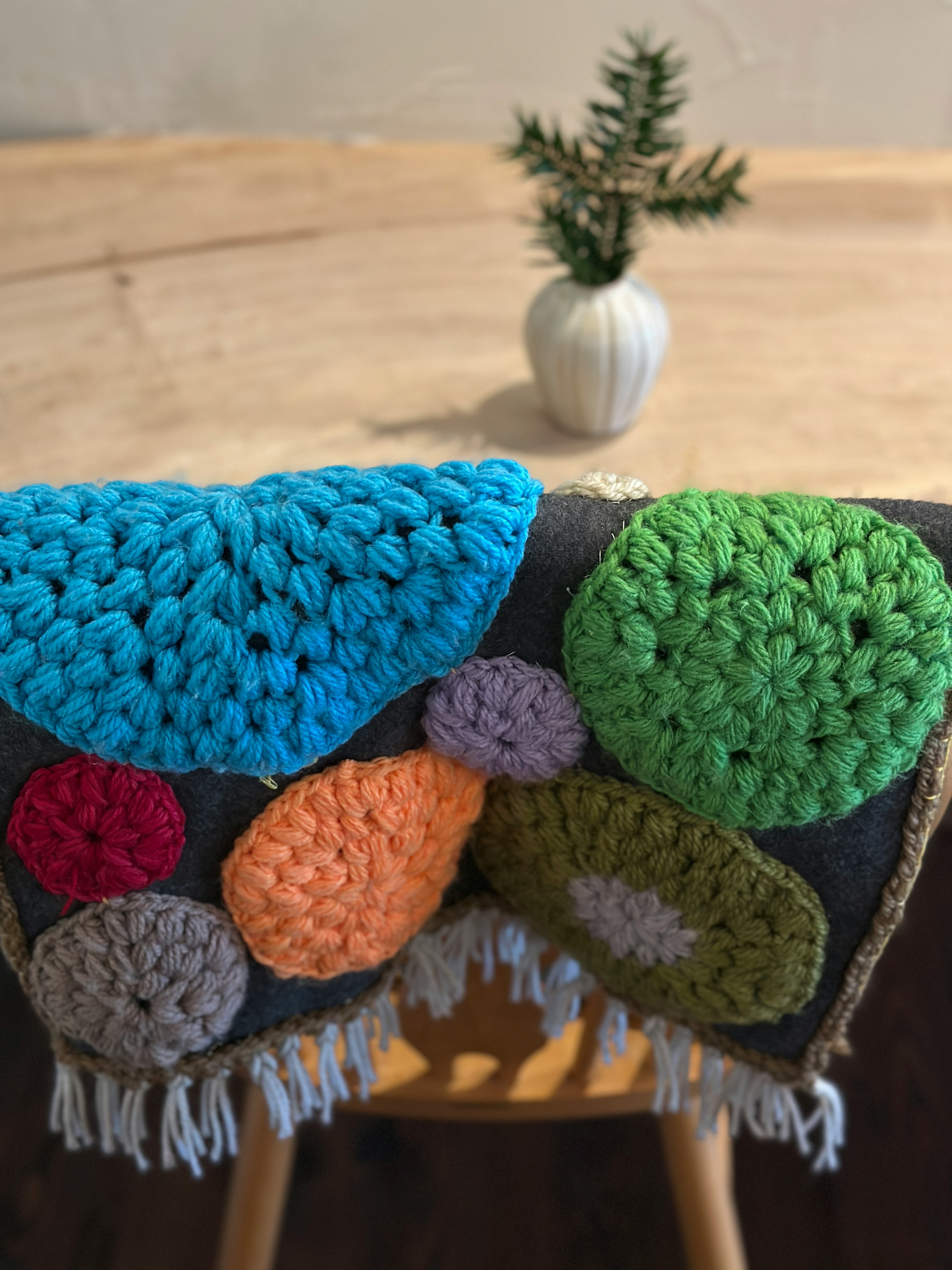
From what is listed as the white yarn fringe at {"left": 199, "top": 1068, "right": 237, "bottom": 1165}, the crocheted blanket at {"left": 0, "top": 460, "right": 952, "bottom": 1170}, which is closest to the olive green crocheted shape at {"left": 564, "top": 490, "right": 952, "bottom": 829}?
the crocheted blanket at {"left": 0, "top": 460, "right": 952, "bottom": 1170}

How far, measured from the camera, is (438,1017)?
696 millimetres

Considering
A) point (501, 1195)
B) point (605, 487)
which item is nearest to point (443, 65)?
point (605, 487)

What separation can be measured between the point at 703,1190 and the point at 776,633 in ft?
2.01

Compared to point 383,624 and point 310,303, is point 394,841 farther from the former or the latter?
point 310,303

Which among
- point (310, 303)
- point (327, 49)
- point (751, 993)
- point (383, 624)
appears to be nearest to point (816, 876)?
point (751, 993)

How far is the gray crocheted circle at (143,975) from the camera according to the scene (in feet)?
1.58

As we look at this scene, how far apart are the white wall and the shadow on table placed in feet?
1.56

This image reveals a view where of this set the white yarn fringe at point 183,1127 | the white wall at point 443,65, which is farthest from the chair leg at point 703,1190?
the white wall at point 443,65

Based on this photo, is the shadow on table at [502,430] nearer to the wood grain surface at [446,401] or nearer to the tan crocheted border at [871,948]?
the wood grain surface at [446,401]

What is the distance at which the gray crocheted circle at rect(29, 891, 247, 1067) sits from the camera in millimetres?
480

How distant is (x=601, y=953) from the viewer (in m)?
0.57

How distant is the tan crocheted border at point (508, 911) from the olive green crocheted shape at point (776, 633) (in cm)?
6

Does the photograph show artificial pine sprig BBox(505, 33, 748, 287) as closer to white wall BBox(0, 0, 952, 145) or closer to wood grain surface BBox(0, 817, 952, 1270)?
white wall BBox(0, 0, 952, 145)

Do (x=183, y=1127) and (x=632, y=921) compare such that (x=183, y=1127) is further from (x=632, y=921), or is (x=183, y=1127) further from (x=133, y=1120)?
(x=632, y=921)
